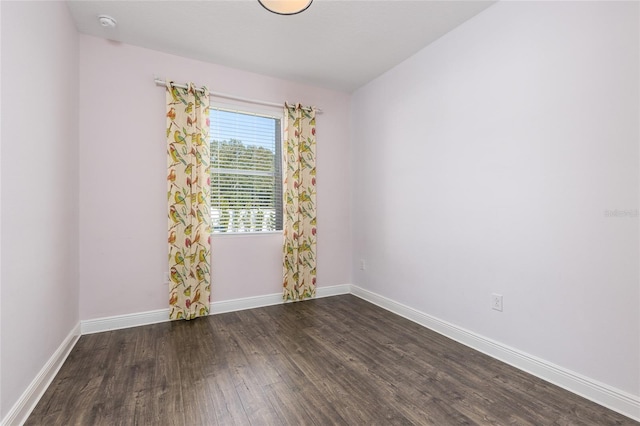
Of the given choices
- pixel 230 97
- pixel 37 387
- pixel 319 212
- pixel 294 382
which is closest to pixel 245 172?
pixel 230 97

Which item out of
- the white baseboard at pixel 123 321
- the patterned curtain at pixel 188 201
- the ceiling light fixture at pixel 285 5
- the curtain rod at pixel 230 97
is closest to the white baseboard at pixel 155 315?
the white baseboard at pixel 123 321

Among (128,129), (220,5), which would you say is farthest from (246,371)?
(220,5)

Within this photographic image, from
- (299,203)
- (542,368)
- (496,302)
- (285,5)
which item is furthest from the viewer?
(299,203)

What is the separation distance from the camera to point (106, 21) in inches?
97.7

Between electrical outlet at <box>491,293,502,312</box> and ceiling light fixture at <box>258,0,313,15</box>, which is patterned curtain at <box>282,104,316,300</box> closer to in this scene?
ceiling light fixture at <box>258,0,313,15</box>

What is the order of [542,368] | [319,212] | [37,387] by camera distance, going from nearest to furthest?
[37,387] → [542,368] → [319,212]

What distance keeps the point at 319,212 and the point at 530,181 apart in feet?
7.60

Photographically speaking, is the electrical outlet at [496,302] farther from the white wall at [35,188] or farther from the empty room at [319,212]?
the white wall at [35,188]

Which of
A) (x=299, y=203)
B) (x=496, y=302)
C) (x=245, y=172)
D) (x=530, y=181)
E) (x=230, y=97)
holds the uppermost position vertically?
(x=230, y=97)

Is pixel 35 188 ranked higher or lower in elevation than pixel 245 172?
lower

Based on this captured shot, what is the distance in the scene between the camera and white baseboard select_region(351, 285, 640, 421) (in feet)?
5.44

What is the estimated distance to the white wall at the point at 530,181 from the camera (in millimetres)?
1690

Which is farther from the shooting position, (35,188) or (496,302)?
(496,302)

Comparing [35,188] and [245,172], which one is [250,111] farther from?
[35,188]
